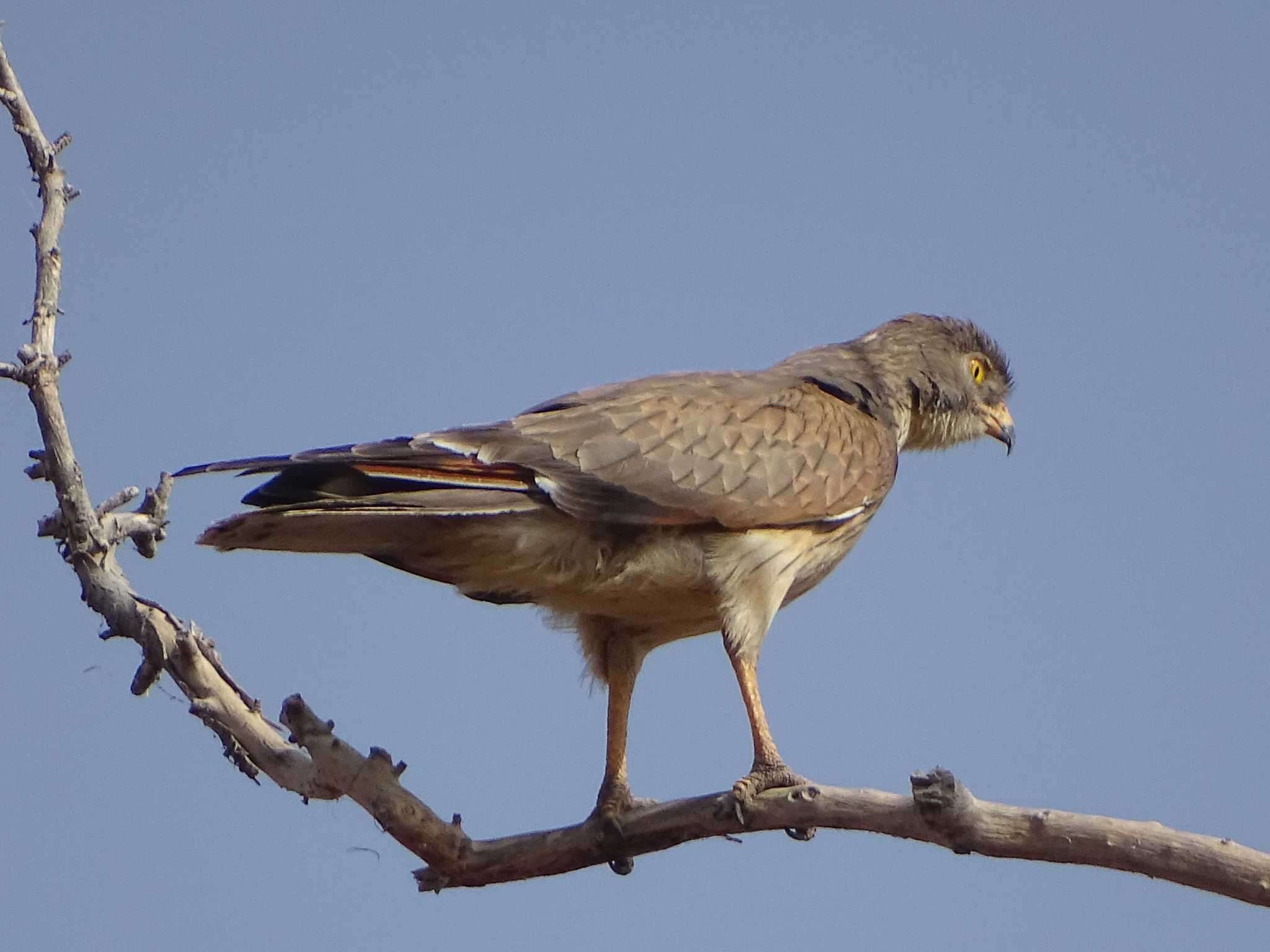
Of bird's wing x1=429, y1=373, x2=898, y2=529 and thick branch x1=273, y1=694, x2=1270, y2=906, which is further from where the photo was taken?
bird's wing x1=429, y1=373, x2=898, y2=529

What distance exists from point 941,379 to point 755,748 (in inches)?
99.7

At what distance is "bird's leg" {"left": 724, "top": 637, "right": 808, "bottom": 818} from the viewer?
463 centimetres

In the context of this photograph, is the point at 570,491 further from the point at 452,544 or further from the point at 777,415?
the point at 777,415

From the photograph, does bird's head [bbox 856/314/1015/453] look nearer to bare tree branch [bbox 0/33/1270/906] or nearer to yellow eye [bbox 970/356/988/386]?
yellow eye [bbox 970/356/988/386]

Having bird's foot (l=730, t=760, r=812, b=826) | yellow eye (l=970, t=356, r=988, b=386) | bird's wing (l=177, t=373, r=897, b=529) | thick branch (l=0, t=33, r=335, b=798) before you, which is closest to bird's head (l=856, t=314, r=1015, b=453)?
yellow eye (l=970, t=356, r=988, b=386)

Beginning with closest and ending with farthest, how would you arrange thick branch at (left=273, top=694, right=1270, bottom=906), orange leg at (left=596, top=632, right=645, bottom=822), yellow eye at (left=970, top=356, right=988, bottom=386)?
thick branch at (left=273, top=694, right=1270, bottom=906), orange leg at (left=596, top=632, right=645, bottom=822), yellow eye at (left=970, top=356, right=988, bottom=386)

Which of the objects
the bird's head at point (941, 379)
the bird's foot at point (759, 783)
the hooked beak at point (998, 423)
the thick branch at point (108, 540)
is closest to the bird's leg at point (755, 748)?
the bird's foot at point (759, 783)

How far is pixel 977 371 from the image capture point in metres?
7.26

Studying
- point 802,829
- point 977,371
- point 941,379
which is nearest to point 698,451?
point 802,829

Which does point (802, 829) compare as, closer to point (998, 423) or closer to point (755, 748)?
point (755, 748)

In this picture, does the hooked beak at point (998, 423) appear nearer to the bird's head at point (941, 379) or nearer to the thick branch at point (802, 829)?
the bird's head at point (941, 379)

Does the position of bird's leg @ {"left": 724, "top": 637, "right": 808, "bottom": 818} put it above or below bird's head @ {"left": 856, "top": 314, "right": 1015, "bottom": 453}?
below

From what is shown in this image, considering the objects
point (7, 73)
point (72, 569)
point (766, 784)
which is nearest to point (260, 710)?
point (72, 569)

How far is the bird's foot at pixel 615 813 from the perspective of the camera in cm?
487
